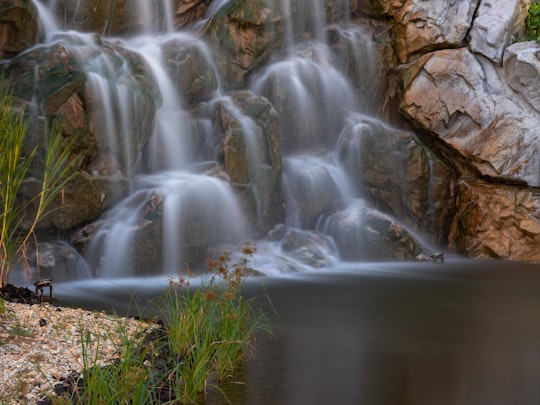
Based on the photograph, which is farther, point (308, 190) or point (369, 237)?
point (308, 190)

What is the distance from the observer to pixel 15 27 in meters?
10.2

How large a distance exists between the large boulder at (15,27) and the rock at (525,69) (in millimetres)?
8355

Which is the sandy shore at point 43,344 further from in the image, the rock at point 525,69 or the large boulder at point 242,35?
the rock at point 525,69

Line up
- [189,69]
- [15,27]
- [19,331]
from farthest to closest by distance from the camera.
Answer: [189,69] < [15,27] < [19,331]

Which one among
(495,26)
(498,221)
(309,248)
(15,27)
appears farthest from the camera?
(495,26)

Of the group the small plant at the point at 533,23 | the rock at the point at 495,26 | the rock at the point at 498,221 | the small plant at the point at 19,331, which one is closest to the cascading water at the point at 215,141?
the rock at the point at 498,221

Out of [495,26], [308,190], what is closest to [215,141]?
[308,190]

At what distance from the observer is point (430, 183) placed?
536 inches

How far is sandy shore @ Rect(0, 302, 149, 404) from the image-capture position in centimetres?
395

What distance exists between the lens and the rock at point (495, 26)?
13180 millimetres

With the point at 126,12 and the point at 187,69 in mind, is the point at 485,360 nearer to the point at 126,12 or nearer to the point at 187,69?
the point at 187,69

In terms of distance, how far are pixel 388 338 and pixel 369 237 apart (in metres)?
5.98

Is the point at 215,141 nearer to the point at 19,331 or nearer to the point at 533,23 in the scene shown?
the point at 533,23

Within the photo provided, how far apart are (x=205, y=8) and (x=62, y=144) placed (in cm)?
559
